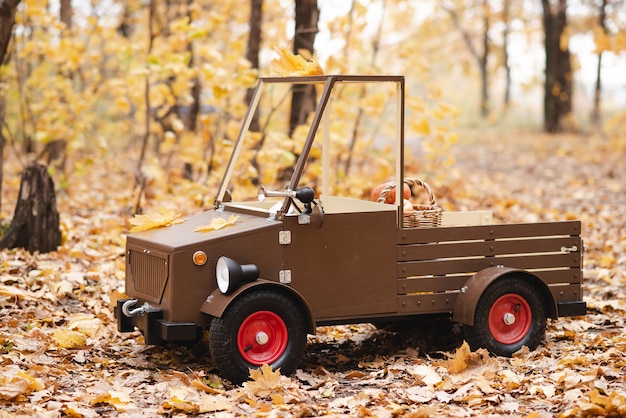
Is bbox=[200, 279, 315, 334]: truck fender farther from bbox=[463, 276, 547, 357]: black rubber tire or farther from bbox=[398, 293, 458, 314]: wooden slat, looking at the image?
bbox=[463, 276, 547, 357]: black rubber tire

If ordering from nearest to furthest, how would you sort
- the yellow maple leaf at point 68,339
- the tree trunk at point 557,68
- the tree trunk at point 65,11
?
the yellow maple leaf at point 68,339, the tree trunk at point 65,11, the tree trunk at point 557,68

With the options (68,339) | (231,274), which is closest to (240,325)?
(231,274)

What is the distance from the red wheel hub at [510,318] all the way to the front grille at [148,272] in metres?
2.11

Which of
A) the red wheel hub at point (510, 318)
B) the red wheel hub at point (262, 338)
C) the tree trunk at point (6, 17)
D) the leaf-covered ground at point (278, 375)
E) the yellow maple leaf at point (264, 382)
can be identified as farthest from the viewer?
the tree trunk at point (6, 17)

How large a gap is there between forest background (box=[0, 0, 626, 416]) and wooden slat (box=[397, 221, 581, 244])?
30.8 inches

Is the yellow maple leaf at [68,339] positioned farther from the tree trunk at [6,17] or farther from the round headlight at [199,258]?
the tree trunk at [6,17]

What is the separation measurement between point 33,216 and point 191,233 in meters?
2.92

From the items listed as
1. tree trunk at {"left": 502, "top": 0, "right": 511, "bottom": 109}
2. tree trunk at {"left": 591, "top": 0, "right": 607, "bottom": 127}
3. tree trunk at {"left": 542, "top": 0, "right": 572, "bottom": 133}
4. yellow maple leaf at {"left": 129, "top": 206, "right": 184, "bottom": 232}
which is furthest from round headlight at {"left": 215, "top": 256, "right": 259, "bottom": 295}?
tree trunk at {"left": 502, "top": 0, "right": 511, "bottom": 109}

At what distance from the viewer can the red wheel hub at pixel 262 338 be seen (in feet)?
15.8

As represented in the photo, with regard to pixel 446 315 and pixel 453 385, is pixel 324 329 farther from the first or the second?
pixel 453 385

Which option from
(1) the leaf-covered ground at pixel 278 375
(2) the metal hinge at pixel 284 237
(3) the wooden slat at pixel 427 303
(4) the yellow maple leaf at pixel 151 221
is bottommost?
(1) the leaf-covered ground at pixel 278 375

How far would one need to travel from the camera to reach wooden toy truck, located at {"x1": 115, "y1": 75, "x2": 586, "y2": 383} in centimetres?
477

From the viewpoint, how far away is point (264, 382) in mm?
4586

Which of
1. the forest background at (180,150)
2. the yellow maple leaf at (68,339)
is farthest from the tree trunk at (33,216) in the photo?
the yellow maple leaf at (68,339)
